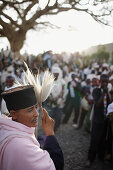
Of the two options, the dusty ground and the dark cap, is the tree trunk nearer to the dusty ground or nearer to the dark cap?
the dusty ground

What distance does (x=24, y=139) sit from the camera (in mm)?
1442

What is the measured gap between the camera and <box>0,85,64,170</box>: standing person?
1.35 m

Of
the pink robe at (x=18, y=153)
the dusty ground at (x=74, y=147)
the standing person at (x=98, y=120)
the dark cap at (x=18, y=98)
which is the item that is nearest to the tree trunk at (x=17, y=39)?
the dusty ground at (x=74, y=147)

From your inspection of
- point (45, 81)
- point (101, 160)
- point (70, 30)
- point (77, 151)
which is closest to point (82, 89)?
point (77, 151)

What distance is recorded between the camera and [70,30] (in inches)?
609

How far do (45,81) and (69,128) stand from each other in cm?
497

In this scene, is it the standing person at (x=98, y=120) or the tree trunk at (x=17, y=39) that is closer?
the standing person at (x=98, y=120)

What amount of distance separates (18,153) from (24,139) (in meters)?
0.13

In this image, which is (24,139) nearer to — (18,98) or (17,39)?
(18,98)

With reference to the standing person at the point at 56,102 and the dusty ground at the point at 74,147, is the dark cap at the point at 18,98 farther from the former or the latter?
the standing person at the point at 56,102

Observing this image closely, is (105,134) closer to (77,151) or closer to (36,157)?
(77,151)

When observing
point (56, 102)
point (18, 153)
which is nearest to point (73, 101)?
point (56, 102)

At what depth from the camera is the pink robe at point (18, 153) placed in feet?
4.40

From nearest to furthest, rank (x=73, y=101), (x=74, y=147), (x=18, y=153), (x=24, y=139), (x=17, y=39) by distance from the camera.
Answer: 1. (x=18, y=153)
2. (x=24, y=139)
3. (x=74, y=147)
4. (x=73, y=101)
5. (x=17, y=39)
